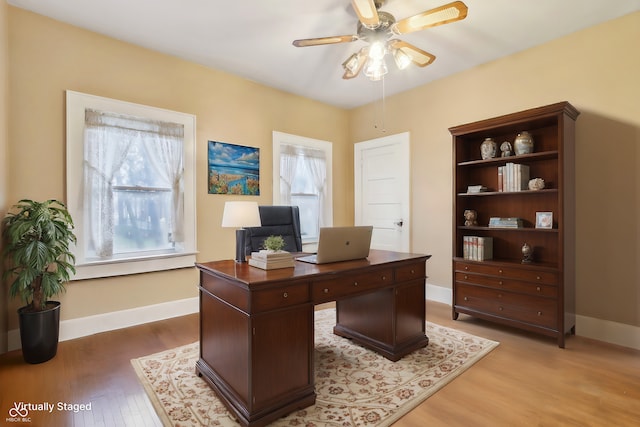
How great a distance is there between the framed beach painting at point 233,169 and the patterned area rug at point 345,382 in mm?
1803

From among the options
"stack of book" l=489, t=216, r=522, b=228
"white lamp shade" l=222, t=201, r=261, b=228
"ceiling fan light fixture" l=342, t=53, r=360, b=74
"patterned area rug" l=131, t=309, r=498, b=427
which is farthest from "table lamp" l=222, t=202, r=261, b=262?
"stack of book" l=489, t=216, r=522, b=228

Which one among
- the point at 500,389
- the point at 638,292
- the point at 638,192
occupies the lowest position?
the point at 500,389

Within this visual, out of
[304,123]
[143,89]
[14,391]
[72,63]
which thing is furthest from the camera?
[304,123]

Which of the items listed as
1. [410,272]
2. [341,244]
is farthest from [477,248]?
[341,244]

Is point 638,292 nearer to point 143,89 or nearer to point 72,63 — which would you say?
point 143,89

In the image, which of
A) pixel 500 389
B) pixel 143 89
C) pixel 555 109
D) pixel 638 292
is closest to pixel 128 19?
pixel 143 89

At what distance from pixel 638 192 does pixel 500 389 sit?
2.06 metres

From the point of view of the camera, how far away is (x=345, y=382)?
211 centimetres

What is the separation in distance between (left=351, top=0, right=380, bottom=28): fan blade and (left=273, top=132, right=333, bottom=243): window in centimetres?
236

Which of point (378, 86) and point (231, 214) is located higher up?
point (378, 86)

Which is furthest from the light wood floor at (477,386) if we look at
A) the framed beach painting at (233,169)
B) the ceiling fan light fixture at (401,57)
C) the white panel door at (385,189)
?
the ceiling fan light fixture at (401,57)

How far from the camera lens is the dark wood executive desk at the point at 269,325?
1666mm

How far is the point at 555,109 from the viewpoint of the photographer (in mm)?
2678

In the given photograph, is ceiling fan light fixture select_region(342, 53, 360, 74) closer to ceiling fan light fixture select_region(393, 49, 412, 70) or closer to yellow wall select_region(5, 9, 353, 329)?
ceiling fan light fixture select_region(393, 49, 412, 70)
